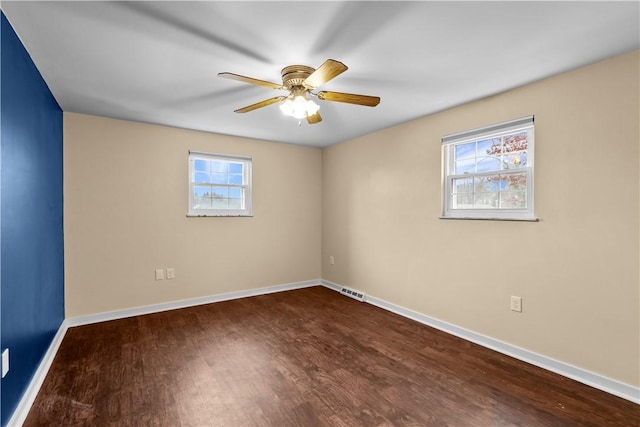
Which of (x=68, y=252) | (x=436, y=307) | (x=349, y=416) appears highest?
(x=68, y=252)

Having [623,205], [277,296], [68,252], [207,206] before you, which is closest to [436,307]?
[623,205]

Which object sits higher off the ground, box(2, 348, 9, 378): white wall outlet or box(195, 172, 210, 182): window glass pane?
box(195, 172, 210, 182): window glass pane

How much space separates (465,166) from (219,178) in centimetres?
302

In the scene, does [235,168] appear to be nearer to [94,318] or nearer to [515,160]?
[94,318]

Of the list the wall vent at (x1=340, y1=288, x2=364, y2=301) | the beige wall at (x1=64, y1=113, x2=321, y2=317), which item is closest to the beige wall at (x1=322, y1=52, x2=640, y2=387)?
the wall vent at (x1=340, y1=288, x2=364, y2=301)

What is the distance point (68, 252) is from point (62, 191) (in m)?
0.63

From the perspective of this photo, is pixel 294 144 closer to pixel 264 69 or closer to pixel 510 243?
pixel 264 69

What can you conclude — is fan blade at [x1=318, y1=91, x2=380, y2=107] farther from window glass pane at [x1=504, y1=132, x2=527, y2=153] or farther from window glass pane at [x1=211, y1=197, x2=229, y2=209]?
window glass pane at [x1=211, y1=197, x2=229, y2=209]

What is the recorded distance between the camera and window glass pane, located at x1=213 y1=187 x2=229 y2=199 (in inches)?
163

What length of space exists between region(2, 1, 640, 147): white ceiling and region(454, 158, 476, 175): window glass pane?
1.88 feet

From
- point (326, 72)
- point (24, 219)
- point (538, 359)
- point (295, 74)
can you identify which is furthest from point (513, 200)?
point (24, 219)

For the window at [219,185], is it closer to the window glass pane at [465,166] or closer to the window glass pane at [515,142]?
the window glass pane at [465,166]

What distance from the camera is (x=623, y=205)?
6.72ft

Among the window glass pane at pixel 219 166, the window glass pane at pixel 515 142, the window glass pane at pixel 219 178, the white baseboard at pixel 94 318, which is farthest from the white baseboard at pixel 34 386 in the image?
the window glass pane at pixel 515 142
